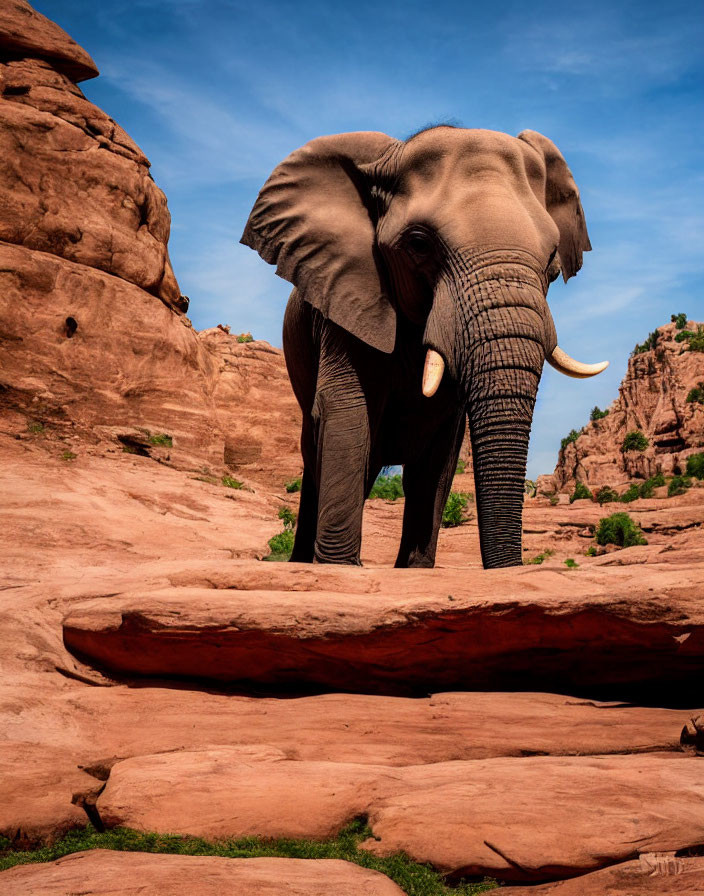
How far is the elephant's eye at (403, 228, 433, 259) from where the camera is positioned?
6211mm

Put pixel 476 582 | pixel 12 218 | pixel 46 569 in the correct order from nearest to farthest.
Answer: pixel 476 582
pixel 46 569
pixel 12 218

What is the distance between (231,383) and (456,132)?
15.7 metres

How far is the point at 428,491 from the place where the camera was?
7.69 meters

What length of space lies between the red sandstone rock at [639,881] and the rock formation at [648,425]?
87.3ft

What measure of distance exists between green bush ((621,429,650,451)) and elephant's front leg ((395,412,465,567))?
94.4ft

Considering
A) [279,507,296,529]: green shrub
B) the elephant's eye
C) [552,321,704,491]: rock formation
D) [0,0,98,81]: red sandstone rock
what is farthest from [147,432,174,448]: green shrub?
[552,321,704,491]: rock formation

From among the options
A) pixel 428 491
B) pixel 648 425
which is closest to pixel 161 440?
pixel 428 491

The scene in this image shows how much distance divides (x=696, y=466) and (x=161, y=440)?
16756 mm

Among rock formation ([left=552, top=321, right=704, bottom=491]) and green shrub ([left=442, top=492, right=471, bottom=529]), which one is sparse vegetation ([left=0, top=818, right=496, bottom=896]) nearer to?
green shrub ([left=442, top=492, right=471, bottom=529])

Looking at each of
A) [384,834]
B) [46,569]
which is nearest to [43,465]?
[46,569]

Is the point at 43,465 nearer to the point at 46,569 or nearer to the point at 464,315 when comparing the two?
the point at 46,569

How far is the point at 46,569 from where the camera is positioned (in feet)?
20.1

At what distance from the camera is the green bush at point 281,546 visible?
1132 centimetres

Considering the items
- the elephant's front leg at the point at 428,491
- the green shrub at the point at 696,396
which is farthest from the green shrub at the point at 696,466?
the elephant's front leg at the point at 428,491
